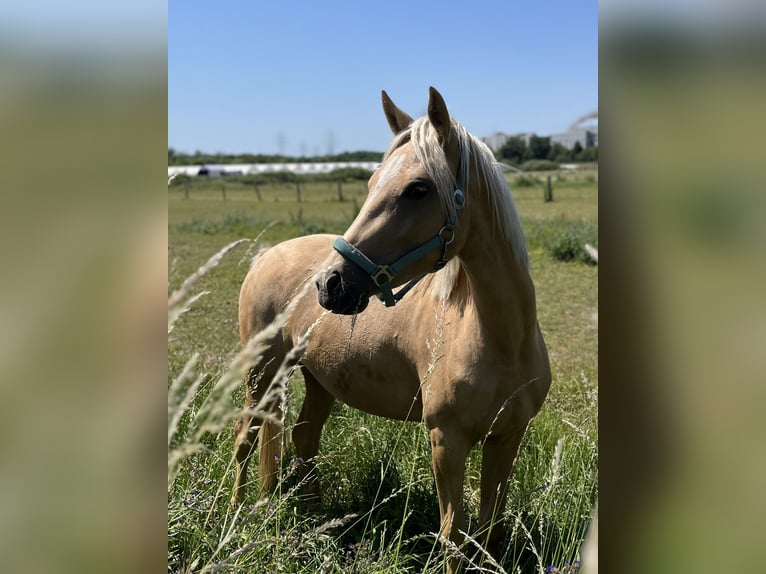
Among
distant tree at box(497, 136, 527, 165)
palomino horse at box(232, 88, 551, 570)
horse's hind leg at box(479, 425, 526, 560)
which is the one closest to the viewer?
palomino horse at box(232, 88, 551, 570)

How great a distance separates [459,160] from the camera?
2121mm

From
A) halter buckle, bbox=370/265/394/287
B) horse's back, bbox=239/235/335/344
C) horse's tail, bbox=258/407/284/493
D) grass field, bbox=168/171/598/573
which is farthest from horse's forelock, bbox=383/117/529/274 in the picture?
horse's tail, bbox=258/407/284/493

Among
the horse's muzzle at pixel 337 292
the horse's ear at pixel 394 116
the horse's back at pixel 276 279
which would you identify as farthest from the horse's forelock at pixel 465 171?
the horse's back at pixel 276 279

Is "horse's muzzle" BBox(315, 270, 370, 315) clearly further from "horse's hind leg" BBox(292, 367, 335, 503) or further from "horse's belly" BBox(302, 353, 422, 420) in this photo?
"horse's hind leg" BBox(292, 367, 335, 503)

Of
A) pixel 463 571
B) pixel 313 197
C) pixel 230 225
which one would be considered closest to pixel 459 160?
pixel 463 571

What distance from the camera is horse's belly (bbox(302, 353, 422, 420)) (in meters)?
2.60

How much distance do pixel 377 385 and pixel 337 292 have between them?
0.88m

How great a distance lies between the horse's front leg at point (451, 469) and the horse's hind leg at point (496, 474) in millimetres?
227

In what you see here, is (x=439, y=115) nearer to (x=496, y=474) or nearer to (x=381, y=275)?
(x=381, y=275)
